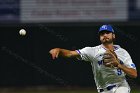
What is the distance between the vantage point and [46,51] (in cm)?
1703

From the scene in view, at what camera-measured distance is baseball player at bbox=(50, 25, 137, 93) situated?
8531mm

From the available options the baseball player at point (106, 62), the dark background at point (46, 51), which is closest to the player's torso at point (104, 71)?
the baseball player at point (106, 62)

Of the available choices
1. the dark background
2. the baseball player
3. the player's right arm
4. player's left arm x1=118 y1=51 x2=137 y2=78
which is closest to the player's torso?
the baseball player

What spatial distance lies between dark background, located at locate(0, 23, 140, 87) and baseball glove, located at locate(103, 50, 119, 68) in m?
8.27

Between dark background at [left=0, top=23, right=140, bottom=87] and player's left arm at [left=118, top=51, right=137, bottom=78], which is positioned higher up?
dark background at [left=0, top=23, right=140, bottom=87]

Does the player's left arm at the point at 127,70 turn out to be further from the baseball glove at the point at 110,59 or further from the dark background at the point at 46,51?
the dark background at the point at 46,51

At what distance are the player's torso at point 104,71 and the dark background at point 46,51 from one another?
25.6 ft

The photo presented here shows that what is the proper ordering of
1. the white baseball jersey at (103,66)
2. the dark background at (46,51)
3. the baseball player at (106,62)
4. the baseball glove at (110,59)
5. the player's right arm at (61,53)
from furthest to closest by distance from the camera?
1. the dark background at (46,51)
2. the white baseball jersey at (103,66)
3. the baseball player at (106,62)
4. the baseball glove at (110,59)
5. the player's right arm at (61,53)

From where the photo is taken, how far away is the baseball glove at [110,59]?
26.7ft

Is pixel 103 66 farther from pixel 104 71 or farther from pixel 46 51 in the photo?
pixel 46 51

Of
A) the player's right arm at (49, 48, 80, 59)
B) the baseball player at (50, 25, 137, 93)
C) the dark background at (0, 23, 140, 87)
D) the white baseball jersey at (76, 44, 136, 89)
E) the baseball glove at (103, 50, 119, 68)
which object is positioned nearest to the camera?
the player's right arm at (49, 48, 80, 59)

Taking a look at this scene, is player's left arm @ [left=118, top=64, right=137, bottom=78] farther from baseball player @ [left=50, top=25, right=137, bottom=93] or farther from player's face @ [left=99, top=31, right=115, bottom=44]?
player's face @ [left=99, top=31, right=115, bottom=44]

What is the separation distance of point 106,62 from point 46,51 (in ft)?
28.7

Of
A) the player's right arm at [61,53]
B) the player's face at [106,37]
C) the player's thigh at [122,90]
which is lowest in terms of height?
the player's thigh at [122,90]
